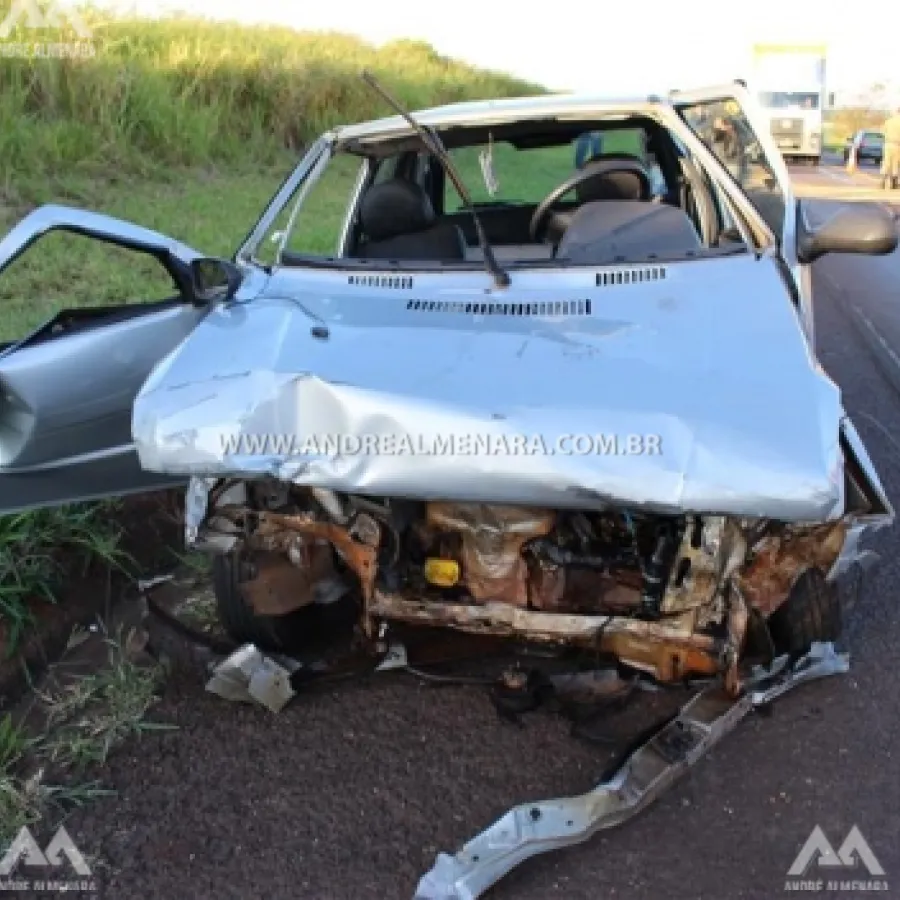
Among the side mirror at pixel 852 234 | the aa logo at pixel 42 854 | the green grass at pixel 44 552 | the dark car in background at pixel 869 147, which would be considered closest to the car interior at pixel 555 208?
the side mirror at pixel 852 234

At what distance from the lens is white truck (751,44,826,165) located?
29375 millimetres

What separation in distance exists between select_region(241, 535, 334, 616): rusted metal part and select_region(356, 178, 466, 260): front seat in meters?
1.44

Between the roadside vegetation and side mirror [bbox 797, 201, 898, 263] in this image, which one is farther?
side mirror [bbox 797, 201, 898, 263]

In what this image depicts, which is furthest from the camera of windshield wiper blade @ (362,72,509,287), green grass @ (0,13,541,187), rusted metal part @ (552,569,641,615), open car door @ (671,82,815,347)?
green grass @ (0,13,541,187)

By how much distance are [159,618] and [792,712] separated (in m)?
2.14

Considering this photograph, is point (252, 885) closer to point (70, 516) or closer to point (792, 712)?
point (792, 712)

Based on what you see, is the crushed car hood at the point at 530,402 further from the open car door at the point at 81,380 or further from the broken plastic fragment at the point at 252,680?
the broken plastic fragment at the point at 252,680

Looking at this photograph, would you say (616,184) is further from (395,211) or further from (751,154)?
(395,211)

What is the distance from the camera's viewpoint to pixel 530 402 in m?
2.55

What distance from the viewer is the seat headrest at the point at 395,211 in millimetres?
4328

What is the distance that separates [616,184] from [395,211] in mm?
916

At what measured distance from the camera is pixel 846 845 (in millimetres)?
2541

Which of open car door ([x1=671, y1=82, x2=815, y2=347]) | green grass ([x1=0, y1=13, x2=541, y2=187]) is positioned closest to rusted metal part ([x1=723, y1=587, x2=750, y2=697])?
→ open car door ([x1=671, y1=82, x2=815, y2=347])

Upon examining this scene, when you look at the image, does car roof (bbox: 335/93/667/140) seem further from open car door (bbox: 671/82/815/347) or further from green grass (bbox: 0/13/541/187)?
green grass (bbox: 0/13/541/187)
